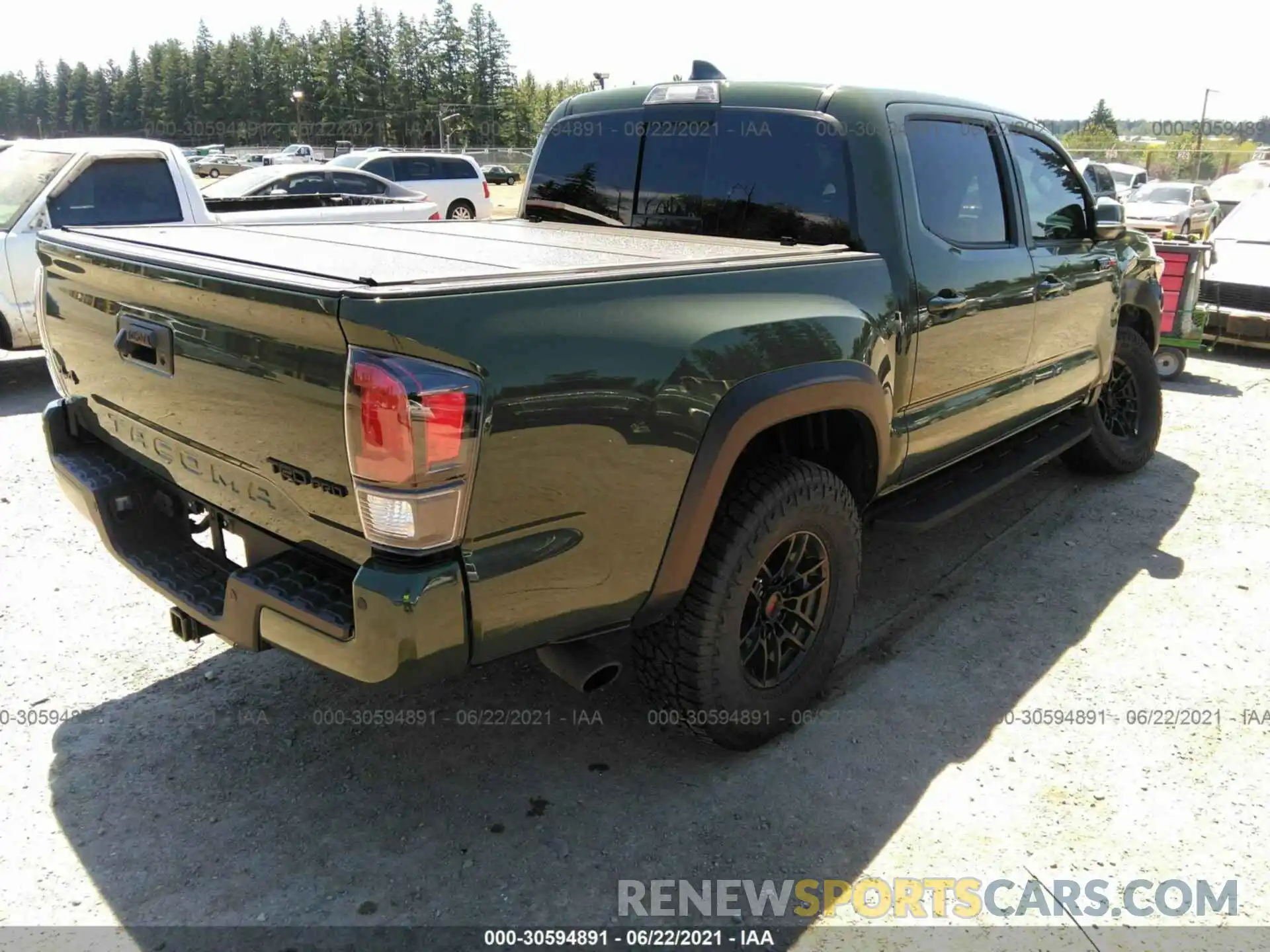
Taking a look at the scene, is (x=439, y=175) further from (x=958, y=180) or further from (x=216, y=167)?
(x=216, y=167)

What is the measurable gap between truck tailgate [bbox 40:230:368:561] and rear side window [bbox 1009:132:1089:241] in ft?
11.1

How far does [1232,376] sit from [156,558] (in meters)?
9.14

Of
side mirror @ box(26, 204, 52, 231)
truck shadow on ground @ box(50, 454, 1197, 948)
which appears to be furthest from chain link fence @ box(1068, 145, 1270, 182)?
truck shadow on ground @ box(50, 454, 1197, 948)

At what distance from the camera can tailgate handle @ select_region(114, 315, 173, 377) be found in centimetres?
253

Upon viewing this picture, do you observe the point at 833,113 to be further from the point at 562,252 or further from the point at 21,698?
the point at 21,698

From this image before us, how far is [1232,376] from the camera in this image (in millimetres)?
8688

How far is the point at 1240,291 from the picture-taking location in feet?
30.5

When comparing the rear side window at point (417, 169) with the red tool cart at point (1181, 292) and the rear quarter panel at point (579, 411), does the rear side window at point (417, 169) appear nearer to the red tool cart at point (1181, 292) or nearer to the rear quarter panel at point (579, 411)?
the red tool cart at point (1181, 292)

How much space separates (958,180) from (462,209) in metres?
17.9

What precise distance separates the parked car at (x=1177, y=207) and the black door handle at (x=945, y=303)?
19.1 meters

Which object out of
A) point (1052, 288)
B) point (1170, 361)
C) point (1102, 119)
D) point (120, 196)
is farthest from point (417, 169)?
point (1102, 119)

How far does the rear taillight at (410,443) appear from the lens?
197 cm

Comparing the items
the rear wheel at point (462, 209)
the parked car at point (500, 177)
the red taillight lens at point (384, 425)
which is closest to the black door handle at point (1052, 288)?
the red taillight lens at point (384, 425)

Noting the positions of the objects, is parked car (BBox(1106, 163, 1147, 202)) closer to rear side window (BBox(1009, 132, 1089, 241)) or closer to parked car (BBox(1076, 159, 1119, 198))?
parked car (BBox(1076, 159, 1119, 198))
